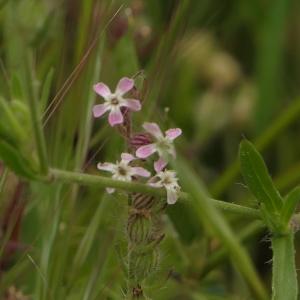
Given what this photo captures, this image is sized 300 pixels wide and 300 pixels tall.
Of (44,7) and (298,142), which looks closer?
(44,7)

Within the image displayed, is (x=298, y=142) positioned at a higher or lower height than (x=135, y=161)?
higher

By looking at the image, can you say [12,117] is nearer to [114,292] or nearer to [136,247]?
[136,247]

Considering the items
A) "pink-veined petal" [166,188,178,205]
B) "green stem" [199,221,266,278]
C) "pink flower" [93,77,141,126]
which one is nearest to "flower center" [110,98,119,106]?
"pink flower" [93,77,141,126]

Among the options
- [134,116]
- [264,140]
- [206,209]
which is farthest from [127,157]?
[264,140]

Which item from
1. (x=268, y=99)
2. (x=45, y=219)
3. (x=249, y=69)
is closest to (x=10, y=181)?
(x=45, y=219)

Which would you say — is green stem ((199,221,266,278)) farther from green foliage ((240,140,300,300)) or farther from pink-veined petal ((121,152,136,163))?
pink-veined petal ((121,152,136,163))

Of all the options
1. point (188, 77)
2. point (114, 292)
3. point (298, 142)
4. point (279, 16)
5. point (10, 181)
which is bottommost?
point (114, 292)

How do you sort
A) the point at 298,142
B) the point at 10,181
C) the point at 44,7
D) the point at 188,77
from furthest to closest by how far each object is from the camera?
the point at 188,77, the point at 298,142, the point at 44,7, the point at 10,181
